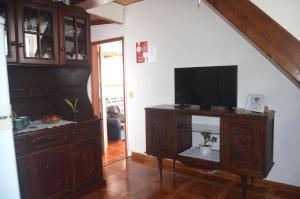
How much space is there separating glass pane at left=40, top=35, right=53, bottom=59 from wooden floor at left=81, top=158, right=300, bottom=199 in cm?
167

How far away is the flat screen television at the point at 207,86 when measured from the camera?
2.82m

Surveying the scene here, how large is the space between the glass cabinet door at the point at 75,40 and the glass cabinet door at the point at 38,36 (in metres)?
Answer: 0.15

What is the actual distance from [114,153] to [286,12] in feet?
11.8

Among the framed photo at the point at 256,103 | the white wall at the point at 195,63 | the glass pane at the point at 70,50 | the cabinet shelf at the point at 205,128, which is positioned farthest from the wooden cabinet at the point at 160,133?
the glass pane at the point at 70,50

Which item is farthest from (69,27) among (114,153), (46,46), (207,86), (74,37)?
(114,153)

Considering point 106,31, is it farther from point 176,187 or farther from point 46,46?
point 176,187

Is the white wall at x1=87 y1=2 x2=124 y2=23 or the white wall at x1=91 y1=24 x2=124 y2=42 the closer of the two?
the white wall at x1=87 y1=2 x2=124 y2=23

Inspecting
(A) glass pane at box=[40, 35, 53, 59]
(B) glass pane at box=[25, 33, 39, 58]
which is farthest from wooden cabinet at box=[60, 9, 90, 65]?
(B) glass pane at box=[25, 33, 39, 58]

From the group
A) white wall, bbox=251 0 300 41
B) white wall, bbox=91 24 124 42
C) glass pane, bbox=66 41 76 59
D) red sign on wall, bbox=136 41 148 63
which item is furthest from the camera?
white wall, bbox=91 24 124 42

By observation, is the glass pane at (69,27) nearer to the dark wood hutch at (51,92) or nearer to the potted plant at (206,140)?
the dark wood hutch at (51,92)

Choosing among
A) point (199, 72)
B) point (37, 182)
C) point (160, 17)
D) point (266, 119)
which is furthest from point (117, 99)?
point (266, 119)

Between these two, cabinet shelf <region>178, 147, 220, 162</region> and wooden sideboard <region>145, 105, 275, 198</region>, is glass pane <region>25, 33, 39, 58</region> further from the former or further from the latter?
cabinet shelf <region>178, 147, 220, 162</region>

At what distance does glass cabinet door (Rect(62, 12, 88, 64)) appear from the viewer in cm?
272

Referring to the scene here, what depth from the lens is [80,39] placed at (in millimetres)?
2855
